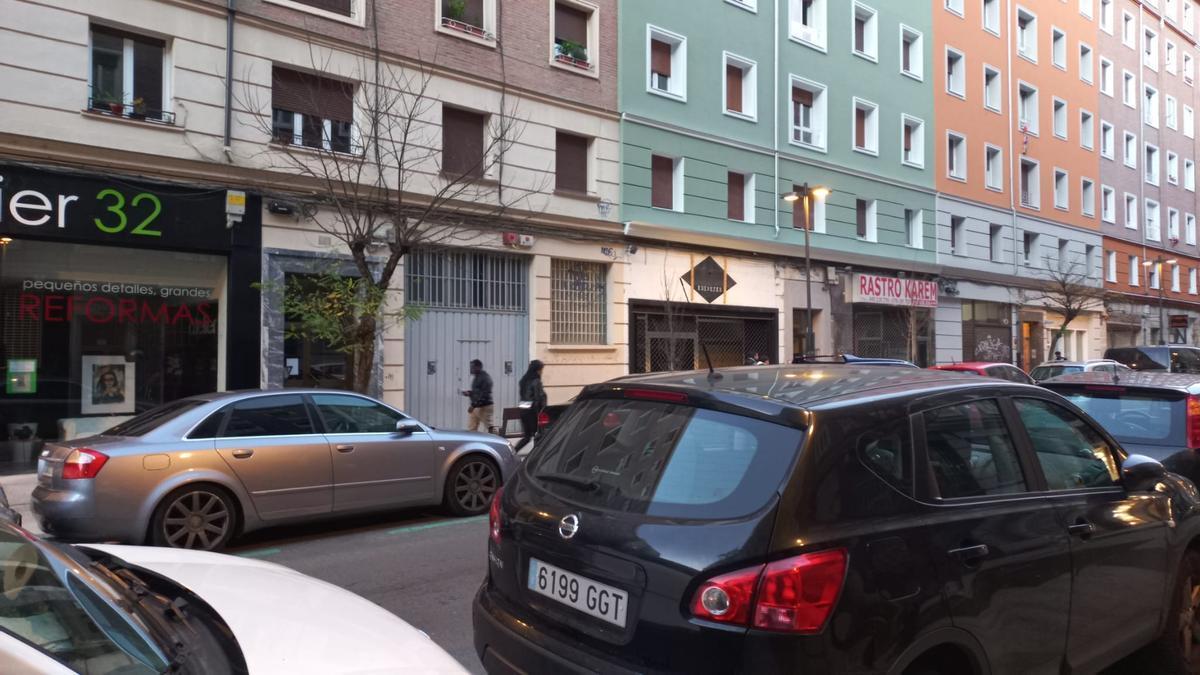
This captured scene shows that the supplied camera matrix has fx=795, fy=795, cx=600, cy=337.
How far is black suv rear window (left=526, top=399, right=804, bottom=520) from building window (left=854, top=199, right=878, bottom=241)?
22570 mm

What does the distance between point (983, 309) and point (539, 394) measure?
20.8 m

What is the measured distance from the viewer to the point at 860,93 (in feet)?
78.9

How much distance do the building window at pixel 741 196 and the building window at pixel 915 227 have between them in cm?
766

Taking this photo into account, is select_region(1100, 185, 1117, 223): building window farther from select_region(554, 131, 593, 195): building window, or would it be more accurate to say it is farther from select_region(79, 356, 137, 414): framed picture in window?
select_region(79, 356, 137, 414): framed picture in window

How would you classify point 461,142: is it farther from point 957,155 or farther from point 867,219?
point 957,155

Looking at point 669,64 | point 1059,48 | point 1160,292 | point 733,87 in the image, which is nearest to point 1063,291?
point 1059,48

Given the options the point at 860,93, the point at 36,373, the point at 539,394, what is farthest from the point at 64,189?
the point at 860,93

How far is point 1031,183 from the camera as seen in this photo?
102 feet

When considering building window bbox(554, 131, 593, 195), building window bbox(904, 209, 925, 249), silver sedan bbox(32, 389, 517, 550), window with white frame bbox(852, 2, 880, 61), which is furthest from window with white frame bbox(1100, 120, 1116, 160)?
silver sedan bbox(32, 389, 517, 550)

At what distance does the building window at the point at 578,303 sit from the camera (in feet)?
56.8

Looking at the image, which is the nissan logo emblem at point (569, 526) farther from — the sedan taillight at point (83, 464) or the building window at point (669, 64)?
the building window at point (669, 64)

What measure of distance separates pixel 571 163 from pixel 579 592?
51.3 feet

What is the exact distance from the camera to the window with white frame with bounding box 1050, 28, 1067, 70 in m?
32.4

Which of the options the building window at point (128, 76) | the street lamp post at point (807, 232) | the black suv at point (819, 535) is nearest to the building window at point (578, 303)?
the street lamp post at point (807, 232)
